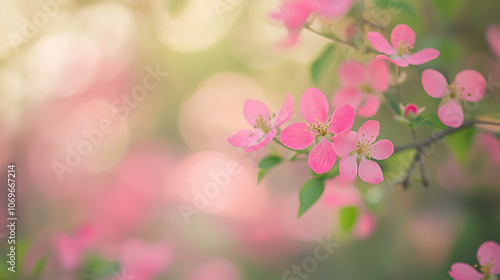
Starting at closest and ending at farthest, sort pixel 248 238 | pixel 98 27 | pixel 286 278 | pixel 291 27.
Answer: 1. pixel 291 27
2. pixel 286 278
3. pixel 248 238
4. pixel 98 27

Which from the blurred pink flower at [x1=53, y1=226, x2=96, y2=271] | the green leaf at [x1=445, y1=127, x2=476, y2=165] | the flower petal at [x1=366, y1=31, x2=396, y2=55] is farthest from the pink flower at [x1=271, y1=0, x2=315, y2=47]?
the blurred pink flower at [x1=53, y1=226, x2=96, y2=271]

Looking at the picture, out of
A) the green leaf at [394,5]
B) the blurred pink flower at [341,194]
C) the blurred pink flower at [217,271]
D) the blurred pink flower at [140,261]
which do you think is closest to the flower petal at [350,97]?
the green leaf at [394,5]

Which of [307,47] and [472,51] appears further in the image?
[307,47]

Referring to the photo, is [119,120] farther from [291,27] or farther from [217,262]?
[291,27]

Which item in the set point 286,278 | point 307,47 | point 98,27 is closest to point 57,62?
point 98,27

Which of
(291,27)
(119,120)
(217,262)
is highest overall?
(291,27)

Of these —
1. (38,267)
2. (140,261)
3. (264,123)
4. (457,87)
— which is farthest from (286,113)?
(140,261)
